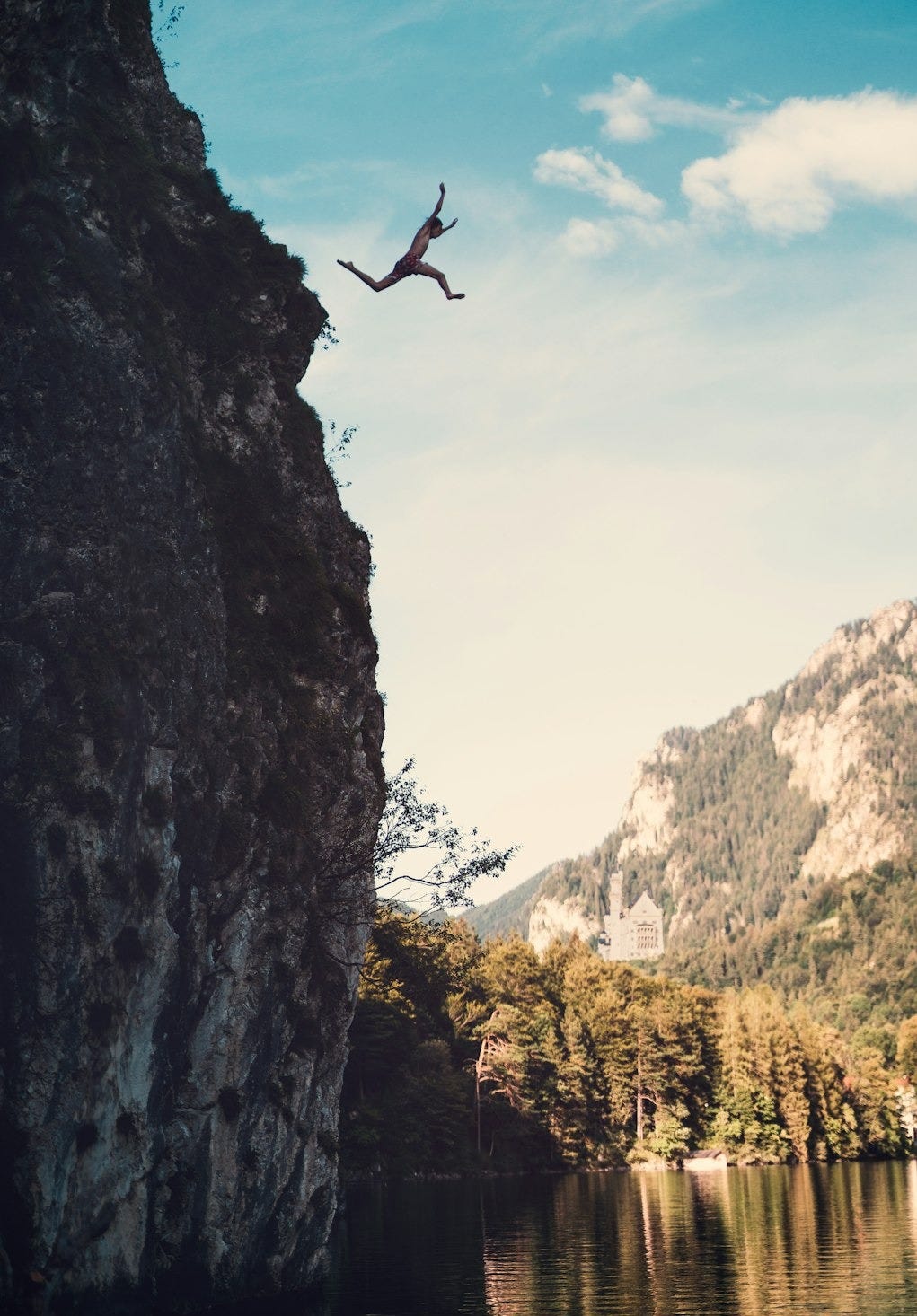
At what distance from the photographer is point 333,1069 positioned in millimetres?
48469

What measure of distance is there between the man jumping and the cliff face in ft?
38.7

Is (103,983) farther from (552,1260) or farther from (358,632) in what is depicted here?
(552,1260)

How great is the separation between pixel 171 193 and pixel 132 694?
63.9 ft

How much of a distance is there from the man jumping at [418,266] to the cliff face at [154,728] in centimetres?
1180

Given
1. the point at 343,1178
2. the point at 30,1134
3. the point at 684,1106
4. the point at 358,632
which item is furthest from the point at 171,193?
the point at 684,1106

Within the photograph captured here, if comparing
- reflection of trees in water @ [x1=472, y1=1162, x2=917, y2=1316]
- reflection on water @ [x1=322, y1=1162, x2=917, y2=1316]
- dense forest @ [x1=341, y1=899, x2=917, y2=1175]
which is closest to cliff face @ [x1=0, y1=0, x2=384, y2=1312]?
reflection on water @ [x1=322, y1=1162, x2=917, y2=1316]

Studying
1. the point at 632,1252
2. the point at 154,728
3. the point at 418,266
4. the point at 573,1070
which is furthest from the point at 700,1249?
the point at 573,1070

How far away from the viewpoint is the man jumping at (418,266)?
29.5 metres

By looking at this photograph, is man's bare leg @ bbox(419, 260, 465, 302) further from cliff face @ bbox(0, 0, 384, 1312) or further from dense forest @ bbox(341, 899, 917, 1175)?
dense forest @ bbox(341, 899, 917, 1175)

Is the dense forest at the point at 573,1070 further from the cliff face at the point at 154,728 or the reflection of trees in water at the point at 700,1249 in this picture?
the cliff face at the point at 154,728

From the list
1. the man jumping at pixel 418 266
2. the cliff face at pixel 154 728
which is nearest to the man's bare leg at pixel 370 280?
the man jumping at pixel 418 266

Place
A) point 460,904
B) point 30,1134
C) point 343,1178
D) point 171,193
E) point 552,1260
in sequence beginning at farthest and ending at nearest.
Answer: point 343,1178 → point 460,904 → point 552,1260 → point 171,193 → point 30,1134

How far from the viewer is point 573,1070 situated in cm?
11981

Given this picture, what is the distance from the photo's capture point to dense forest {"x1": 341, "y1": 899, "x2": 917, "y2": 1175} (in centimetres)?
9138
